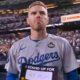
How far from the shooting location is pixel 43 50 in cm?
138

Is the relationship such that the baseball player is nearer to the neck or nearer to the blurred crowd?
the neck

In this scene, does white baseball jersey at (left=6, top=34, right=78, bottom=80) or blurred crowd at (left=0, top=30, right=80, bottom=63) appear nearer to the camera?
white baseball jersey at (left=6, top=34, right=78, bottom=80)

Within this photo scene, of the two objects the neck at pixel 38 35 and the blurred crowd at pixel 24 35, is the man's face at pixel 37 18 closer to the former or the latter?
the neck at pixel 38 35

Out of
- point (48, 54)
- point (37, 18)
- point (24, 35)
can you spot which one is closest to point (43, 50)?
point (48, 54)

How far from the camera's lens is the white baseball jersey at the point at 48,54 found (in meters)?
1.36

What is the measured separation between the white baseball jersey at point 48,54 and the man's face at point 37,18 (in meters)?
0.09

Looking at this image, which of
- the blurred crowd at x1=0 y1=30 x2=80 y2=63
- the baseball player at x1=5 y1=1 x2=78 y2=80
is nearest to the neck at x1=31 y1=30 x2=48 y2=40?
the baseball player at x1=5 y1=1 x2=78 y2=80

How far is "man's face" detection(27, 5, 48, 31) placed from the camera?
134cm

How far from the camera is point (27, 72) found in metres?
1.35

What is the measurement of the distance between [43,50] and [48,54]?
0.04 metres

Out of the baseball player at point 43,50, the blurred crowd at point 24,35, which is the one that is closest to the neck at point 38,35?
the baseball player at point 43,50

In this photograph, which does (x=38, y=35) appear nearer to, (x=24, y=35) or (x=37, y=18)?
(x=37, y=18)

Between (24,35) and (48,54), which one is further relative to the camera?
(24,35)

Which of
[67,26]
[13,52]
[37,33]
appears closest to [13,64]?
[13,52]
